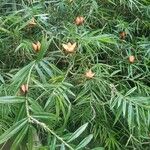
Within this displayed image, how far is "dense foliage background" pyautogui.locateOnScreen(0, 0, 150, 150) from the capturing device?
118cm

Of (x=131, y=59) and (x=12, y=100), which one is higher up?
(x=12, y=100)

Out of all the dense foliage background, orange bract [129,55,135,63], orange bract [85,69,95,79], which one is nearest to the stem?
the dense foliage background

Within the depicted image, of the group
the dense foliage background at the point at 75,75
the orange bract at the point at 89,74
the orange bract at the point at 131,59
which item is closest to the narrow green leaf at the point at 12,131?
the dense foliage background at the point at 75,75

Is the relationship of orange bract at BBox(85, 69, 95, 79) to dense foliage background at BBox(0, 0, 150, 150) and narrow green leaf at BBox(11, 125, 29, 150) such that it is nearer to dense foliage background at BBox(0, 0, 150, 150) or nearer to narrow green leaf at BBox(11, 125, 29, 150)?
dense foliage background at BBox(0, 0, 150, 150)

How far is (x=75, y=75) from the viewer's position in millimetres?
1438

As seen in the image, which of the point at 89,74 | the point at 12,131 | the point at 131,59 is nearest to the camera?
the point at 12,131

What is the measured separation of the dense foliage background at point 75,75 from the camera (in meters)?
1.18

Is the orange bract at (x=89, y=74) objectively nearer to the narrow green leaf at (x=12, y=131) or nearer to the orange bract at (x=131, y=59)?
the orange bract at (x=131, y=59)

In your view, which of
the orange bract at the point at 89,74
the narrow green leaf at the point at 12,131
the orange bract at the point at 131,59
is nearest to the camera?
the narrow green leaf at the point at 12,131

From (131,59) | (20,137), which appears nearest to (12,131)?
(20,137)

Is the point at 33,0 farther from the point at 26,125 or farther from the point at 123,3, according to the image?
the point at 26,125

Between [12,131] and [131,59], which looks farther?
[131,59]

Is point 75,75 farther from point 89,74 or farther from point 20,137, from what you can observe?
point 20,137

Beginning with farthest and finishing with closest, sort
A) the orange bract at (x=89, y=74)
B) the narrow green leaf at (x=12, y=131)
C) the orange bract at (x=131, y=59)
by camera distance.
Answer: the orange bract at (x=131, y=59) < the orange bract at (x=89, y=74) < the narrow green leaf at (x=12, y=131)
